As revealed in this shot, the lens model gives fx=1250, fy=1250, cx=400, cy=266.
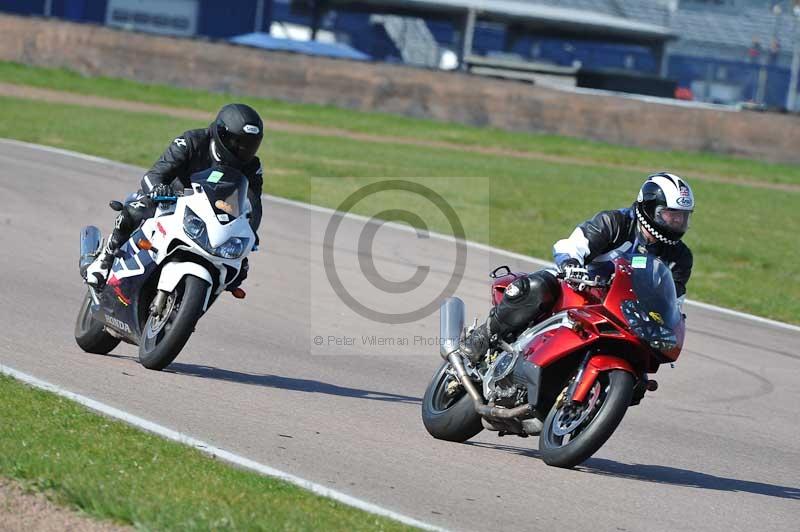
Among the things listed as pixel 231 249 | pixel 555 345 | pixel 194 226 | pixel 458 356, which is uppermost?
pixel 194 226

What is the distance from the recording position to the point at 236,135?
804 centimetres

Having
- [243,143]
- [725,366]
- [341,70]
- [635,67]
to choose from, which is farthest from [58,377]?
[635,67]

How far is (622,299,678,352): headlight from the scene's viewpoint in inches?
239

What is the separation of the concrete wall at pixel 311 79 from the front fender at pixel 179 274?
23.4 m

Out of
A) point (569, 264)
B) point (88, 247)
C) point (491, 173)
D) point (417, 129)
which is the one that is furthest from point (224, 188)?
point (417, 129)

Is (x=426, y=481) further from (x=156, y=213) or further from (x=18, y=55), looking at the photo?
(x=18, y=55)

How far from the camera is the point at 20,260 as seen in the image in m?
11.8

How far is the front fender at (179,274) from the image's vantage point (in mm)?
7684

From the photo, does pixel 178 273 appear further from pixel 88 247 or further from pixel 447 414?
pixel 447 414

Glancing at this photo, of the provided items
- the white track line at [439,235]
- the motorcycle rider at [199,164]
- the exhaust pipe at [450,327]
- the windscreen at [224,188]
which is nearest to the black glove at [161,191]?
the motorcycle rider at [199,164]

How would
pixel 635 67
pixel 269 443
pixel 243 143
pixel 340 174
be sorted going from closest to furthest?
pixel 269 443, pixel 243 143, pixel 340 174, pixel 635 67

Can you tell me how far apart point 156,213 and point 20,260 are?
420cm

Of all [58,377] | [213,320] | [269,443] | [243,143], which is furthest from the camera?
[213,320]

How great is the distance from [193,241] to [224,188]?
41 cm
